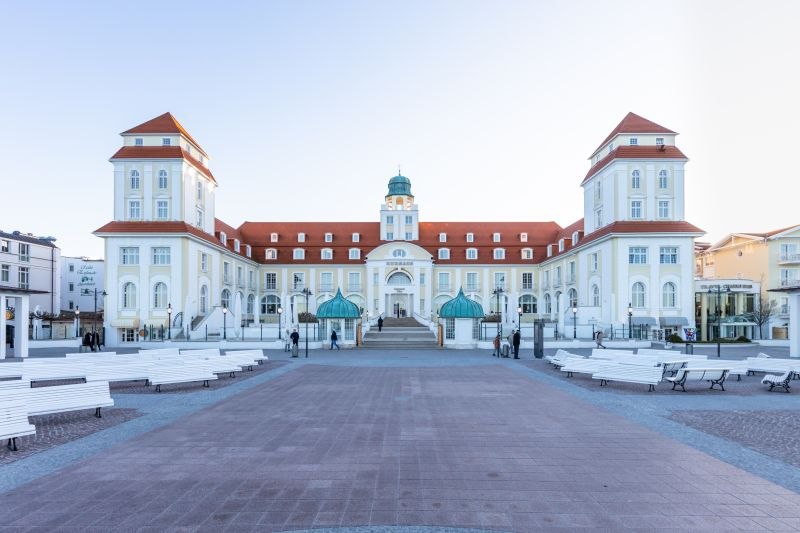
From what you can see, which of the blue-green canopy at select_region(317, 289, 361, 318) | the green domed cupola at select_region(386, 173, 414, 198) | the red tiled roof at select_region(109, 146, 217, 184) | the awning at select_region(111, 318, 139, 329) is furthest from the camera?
the green domed cupola at select_region(386, 173, 414, 198)

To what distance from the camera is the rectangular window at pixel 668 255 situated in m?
41.4

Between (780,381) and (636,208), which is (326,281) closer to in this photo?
(636,208)

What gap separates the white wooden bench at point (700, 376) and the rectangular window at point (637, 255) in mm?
26145

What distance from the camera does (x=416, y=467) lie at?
7.88 metres

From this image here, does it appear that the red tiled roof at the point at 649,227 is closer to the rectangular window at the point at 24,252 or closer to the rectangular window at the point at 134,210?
the rectangular window at the point at 134,210

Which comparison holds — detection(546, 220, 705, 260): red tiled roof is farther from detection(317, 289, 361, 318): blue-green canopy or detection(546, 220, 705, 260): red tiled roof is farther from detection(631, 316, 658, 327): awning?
detection(317, 289, 361, 318): blue-green canopy

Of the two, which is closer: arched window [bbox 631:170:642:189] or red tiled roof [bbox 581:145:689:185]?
red tiled roof [bbox 581:145:689:185]

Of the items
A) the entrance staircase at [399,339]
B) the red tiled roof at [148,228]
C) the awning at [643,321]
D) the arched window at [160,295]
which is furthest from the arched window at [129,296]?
the awning at [643,321]

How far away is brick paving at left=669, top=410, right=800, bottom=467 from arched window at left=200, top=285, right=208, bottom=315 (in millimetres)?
38775

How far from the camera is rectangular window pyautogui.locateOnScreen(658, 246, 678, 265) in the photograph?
136 ft

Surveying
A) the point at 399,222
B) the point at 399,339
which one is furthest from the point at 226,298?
the point at 399,222

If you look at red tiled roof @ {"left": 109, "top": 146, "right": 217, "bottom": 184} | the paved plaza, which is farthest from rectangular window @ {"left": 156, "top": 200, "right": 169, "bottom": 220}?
the paved plaza

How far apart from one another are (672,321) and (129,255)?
144ft

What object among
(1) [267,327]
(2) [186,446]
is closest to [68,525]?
(2) [186,446]
